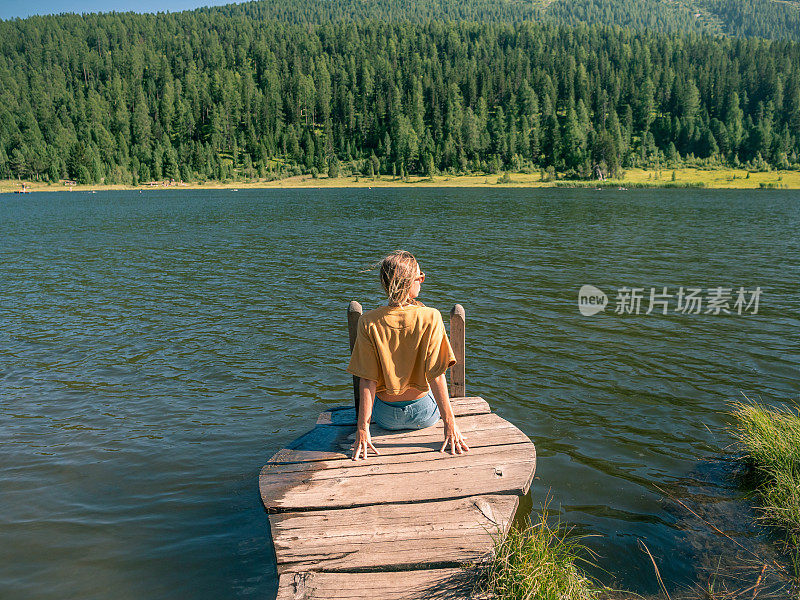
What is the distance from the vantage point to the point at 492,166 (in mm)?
190750

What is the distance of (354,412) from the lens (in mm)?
8570

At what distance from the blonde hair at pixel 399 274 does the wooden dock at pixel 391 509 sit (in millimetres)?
2023

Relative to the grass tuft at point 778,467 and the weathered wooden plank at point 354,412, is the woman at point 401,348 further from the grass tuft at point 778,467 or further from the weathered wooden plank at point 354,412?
the grass tuft at point 778,467

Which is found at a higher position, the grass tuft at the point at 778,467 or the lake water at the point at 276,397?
the grass tuft at the point at 778,467

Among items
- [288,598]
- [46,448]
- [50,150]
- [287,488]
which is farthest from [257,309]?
[50,150]

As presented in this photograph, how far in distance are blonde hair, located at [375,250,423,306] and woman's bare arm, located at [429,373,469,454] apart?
3.63 feet

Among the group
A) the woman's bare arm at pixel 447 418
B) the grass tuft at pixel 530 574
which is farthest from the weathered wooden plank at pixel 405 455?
the grass tuft at pixel 530 574

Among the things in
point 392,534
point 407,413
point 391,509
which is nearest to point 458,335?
point 407,413

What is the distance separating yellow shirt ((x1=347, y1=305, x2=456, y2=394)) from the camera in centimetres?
654

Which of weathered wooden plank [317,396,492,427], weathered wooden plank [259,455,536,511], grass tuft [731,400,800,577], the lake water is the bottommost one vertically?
the lake water

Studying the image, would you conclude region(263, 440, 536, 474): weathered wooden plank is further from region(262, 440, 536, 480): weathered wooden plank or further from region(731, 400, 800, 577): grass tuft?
region(731, 400, 800, 577): grass tuft

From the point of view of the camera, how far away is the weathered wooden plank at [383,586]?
4.93m

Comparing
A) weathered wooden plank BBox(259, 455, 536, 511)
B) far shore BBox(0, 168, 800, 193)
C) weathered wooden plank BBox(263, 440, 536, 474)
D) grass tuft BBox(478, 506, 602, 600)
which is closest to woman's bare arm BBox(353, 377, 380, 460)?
weathered wooden plank BBox(263, 440, 536, 474)

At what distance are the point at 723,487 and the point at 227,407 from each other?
930 centimetres
